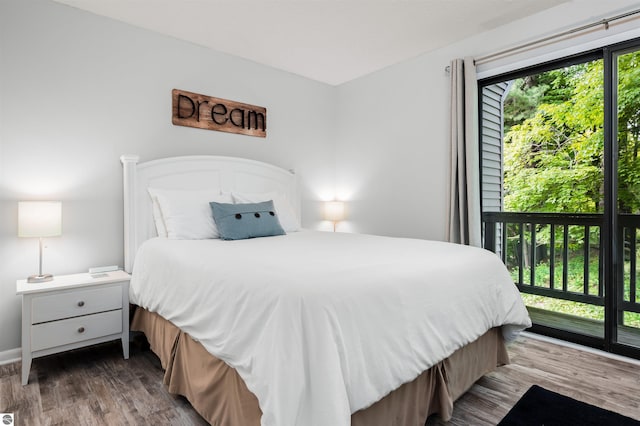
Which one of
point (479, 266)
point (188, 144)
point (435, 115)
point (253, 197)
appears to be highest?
point (435, 115)

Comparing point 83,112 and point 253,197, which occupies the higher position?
point 83,112

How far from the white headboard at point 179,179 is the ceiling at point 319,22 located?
1066 mm

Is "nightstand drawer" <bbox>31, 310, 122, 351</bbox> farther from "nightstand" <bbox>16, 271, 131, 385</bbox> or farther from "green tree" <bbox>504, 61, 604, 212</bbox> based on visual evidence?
"green tree" <bbox>504, 61, 604, 212</bbox>

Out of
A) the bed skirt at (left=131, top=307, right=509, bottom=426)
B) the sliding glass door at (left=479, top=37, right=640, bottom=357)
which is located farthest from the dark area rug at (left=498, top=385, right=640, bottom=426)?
the sliding glass door at (left=479, top=37, right=640, bottom=357)

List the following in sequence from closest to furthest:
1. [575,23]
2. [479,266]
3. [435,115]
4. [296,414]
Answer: [296,414] → [479,266] → [575,23] → [435,115]

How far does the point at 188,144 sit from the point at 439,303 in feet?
8.57

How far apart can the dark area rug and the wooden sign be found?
310cm

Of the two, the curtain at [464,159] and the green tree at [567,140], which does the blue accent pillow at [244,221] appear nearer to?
the curtain at [464,159]

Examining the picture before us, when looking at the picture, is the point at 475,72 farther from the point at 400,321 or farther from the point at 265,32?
the point at 400,321

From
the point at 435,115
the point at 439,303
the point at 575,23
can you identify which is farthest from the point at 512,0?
the point at 439,303

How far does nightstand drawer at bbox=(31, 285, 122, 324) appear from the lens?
2172 millimetres

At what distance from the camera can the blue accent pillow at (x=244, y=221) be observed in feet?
8.87

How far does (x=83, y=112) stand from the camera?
2.73 metres

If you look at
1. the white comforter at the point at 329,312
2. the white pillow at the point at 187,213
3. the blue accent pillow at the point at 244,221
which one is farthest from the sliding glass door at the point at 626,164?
the white pillow at the point at 187,213
